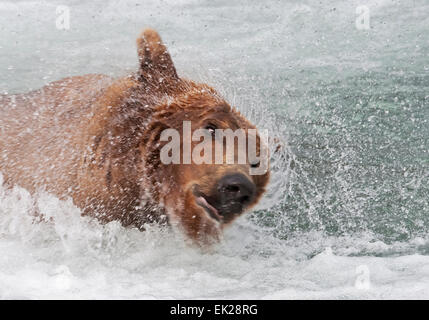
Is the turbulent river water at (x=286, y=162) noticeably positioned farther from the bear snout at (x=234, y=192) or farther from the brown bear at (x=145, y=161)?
the bear snout at (x=234, y=192)

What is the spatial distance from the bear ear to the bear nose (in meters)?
1.10

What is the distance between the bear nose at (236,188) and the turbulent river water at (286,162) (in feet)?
2.01

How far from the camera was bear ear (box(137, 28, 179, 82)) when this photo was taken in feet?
13.7

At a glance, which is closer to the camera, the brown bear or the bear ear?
the brown bear

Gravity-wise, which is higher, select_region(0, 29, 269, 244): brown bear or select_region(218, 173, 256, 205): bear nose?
select_region(0, 29, 269, 244): brown bear

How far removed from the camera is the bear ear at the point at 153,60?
4180 millimetres

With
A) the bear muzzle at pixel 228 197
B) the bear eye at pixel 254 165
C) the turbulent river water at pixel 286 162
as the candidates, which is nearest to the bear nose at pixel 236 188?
the bear muzzle at pixel 228 197

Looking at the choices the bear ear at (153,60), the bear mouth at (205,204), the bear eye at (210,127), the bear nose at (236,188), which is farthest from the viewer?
the bear ear at (153,60)

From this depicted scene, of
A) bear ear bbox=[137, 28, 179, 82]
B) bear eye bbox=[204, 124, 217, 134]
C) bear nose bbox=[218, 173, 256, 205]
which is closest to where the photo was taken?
bear nose bbox=[218, 173, 256, 205]

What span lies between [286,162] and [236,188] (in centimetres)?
139

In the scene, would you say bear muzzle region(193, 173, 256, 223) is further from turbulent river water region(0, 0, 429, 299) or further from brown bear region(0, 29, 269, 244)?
turbulent river water region(0, 0, 429, 299)

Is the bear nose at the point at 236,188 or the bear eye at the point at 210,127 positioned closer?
the bear nose at the point at 236,188

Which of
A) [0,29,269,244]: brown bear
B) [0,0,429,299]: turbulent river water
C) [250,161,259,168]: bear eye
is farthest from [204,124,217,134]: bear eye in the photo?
[0,0,429,299]: turbulent river water

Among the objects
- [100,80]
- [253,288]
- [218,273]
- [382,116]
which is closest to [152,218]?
[218,273]
